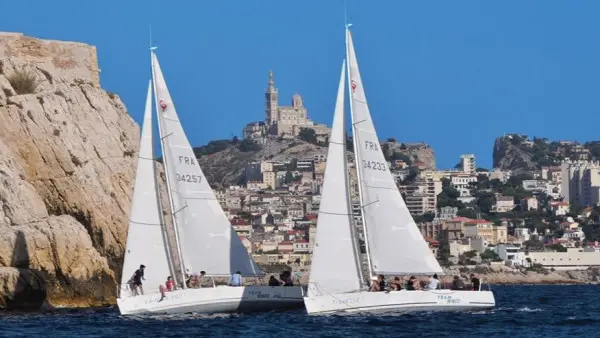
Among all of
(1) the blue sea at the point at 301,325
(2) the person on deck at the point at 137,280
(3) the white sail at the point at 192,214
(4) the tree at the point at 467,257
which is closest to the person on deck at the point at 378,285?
(1) the blue sea at the point at 301,325

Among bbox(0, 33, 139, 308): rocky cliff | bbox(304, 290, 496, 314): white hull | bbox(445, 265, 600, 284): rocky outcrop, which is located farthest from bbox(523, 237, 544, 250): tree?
bbox(304, 290, 496, 314): white hull

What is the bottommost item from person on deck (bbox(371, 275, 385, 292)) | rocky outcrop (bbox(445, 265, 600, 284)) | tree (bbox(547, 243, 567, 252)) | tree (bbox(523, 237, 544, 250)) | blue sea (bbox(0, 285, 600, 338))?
blue sea (bbox(0, 285, 600, 338))

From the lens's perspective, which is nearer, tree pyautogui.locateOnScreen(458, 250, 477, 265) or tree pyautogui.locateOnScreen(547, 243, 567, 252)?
tree pyautogui.locateOnScreen(458, 250, 477, 265)

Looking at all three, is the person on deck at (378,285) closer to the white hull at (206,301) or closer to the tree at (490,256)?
the white hull at (206,301)

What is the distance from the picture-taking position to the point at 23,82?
61.4 meters

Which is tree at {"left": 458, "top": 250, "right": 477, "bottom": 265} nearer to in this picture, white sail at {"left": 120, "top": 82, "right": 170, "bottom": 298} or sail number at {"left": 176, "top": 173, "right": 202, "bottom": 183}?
sail number at {"left": 176, "top": 173, "right": 202, "bottom": 183}

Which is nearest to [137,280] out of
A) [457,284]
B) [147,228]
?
[147,228]

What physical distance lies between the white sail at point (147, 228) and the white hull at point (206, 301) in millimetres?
1022

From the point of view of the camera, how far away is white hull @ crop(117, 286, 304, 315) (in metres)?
43.5

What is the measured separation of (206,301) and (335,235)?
4.37 metres

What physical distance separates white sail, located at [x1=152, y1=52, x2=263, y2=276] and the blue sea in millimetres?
1991

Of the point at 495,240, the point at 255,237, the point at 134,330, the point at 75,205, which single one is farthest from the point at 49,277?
the point at 495,240

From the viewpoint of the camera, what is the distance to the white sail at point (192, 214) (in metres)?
45.5

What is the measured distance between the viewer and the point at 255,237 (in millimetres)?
171250
